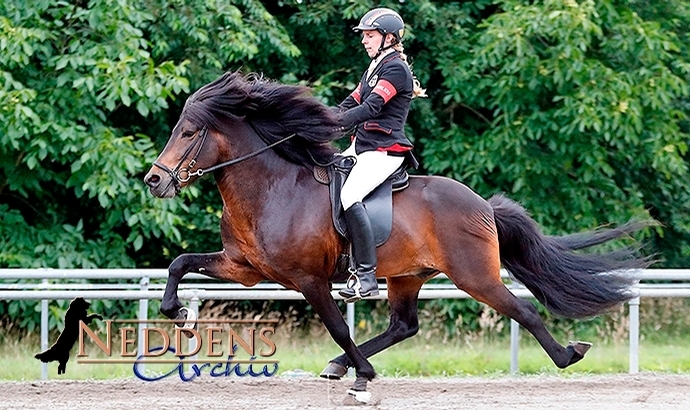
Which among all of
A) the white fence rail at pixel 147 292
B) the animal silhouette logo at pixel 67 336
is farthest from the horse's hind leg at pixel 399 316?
the animal silhouette logo at pixel 67 336

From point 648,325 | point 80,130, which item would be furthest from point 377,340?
point 648,325

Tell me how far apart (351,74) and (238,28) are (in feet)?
7.35

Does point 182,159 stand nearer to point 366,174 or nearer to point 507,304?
point 366,174

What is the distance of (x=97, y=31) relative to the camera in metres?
11.3

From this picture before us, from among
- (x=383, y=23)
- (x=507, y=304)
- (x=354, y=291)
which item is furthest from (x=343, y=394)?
(x=383, y=23)

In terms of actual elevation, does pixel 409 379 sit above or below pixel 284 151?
below

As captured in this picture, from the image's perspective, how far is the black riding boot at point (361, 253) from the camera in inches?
281

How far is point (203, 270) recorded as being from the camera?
24.0ft

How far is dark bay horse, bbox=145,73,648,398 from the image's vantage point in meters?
7.11

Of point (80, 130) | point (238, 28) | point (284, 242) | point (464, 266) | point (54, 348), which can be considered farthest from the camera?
point (238, 28)

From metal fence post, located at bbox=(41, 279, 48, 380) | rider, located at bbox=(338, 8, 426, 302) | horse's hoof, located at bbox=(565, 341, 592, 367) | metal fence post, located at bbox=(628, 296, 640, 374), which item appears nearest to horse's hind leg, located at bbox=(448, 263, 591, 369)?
horse's hoof, located at bbox=(565, 341, 592, 367)

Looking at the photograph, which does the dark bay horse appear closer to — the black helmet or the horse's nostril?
the horse's nostril

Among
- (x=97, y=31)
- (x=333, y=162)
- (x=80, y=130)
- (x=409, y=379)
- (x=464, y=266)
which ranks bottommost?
(x=409, y=379)

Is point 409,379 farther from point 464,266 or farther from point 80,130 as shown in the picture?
point 80,130
